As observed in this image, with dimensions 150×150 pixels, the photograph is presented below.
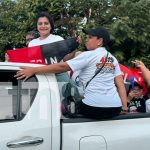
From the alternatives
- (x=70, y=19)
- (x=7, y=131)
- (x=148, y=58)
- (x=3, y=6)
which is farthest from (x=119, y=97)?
(x=3, y=6)

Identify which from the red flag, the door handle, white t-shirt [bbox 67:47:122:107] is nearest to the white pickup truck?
the door handle

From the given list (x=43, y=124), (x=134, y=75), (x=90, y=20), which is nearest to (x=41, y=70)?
(x=43, y=124)

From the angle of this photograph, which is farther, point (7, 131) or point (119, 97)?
point (119, 97)

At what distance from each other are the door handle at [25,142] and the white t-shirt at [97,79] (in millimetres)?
543

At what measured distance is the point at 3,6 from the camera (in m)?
16.3

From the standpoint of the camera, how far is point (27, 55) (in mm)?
3766

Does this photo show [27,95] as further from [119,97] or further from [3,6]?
[3,6]

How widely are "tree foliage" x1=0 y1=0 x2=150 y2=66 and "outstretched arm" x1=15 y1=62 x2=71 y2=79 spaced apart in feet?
13.6

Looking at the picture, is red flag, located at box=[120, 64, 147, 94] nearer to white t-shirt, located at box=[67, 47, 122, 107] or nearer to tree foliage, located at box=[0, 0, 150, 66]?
white t-shirt, located at box=[67, 47, 122, 107]

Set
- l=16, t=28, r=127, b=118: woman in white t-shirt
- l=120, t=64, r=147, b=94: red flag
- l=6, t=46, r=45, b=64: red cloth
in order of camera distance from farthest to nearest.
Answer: l=120, t=64, r=147, b=94: red flag < l=6, t=46, r=45, b=64: red cloth < l=16, t=28, r=127, b=118: woman in white t-shirt

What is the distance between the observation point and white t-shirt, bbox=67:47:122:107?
11.3 feet

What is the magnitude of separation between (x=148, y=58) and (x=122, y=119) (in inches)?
175

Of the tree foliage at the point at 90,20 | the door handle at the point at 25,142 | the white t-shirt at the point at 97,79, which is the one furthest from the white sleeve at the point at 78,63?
the tree foliage at the point at 90,20

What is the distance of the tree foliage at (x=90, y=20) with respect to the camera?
782cm
